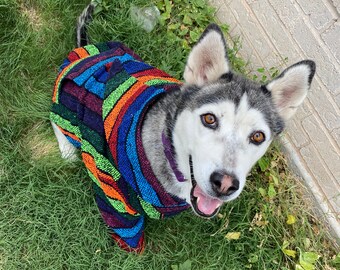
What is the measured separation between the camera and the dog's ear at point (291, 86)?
7.28 feet

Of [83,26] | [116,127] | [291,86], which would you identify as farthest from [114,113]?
[83,26]

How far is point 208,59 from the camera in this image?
7.65 ft

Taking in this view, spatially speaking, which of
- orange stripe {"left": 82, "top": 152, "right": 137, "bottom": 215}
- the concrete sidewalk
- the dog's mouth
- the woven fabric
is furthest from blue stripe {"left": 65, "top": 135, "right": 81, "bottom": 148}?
the concrete sidewalk

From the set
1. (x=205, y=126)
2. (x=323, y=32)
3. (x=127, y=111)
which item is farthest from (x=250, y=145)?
(x=323, y=32)

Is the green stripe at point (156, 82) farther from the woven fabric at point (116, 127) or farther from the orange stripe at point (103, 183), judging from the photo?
the orange stripe at point (103, 183)

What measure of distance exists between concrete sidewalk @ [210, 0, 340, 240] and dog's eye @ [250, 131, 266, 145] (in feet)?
4.61

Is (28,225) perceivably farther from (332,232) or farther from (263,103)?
(332,232)

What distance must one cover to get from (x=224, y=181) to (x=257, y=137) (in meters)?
0.36

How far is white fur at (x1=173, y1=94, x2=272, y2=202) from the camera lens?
6.63 ft

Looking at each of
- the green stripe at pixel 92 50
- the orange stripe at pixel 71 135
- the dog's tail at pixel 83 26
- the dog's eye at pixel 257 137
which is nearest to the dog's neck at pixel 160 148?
the dog's eye at pixel 257 137

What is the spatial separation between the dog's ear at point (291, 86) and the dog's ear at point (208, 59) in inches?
11.8

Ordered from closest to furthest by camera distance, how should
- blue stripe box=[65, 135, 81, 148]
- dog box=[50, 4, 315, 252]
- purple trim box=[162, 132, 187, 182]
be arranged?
dog box=[50, 4, 315, 252]
purple trim box=[162, 132, 187, 182]
blue stripe box=[65, 135, 81, 148]

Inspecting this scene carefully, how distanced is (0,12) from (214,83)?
1998 mm

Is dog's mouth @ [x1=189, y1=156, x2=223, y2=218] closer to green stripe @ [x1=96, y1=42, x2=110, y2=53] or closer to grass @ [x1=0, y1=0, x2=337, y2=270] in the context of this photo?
grass @ [x1=0, y1=0, x2=337, y2=270]
